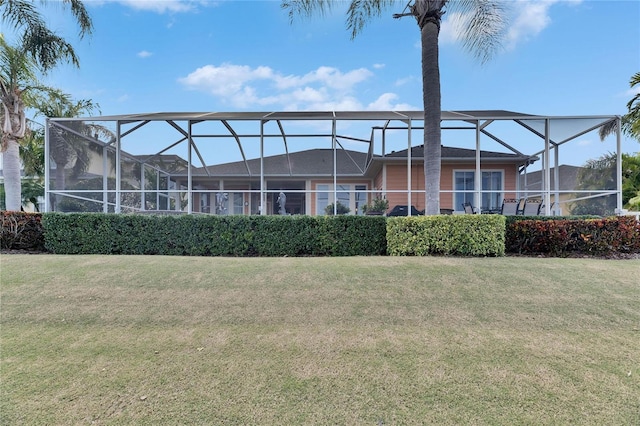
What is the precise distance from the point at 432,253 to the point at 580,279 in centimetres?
245

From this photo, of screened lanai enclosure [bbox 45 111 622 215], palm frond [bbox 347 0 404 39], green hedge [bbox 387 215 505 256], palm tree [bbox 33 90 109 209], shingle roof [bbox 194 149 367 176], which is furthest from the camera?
shingle roof [bbox 194 149 367 176]

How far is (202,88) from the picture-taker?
16641mm

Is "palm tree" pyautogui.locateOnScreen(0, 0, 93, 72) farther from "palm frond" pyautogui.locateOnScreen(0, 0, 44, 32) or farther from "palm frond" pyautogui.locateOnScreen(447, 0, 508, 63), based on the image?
"palm frond" pyautogui.locateOnScreen(447, 0, 508, 63)

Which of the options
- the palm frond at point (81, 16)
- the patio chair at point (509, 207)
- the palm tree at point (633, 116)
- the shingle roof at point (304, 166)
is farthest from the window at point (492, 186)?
the palm frond at point (81, 16)

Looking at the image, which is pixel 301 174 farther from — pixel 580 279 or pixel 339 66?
pixel 580 279

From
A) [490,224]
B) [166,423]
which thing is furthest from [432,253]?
[166,423]

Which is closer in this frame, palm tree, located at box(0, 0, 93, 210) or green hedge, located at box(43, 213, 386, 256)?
green hedge, located at box(43, 213, 386, 256)

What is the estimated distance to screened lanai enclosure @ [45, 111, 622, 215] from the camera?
10.3 meters

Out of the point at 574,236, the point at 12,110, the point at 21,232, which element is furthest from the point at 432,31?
the point at 12,110

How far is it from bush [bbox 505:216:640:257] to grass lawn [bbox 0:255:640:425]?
1383 mm

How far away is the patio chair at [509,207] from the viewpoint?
11242mm

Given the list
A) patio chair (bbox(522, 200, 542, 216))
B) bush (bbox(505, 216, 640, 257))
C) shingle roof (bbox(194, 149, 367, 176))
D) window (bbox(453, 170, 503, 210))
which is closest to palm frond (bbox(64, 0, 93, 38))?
shingle roof (bbox(194, 149, 367, 176))

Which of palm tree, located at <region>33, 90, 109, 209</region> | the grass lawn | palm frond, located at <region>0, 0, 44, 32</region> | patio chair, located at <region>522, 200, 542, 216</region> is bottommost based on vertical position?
the grass lawn

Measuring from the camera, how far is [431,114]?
7855 mm
